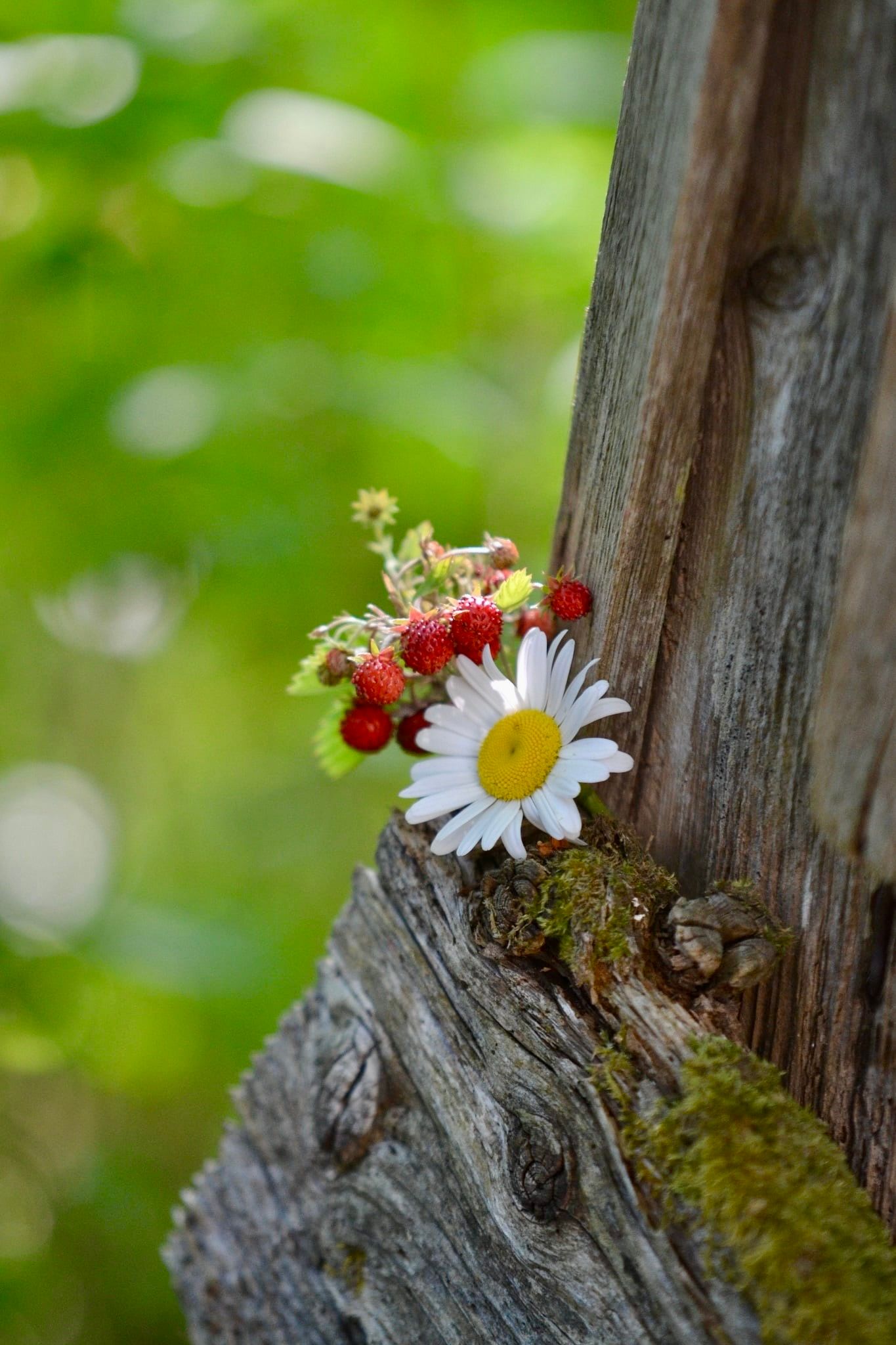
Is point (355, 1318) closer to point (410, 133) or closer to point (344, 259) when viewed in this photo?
point (344, 259)

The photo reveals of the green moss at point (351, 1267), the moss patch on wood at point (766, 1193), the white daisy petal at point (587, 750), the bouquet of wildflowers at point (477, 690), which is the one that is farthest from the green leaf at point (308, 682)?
the green moss at point (351, 1267)

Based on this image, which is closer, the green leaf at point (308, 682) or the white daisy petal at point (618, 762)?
the white daisy petal at point (618, 762)

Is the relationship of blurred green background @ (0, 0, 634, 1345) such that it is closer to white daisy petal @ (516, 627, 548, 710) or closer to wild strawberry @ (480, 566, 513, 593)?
wild strawberry @ (480, 566, 513, 593)

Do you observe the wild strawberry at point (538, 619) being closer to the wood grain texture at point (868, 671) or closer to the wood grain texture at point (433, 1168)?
the wood grain texture at point (433, 1168)

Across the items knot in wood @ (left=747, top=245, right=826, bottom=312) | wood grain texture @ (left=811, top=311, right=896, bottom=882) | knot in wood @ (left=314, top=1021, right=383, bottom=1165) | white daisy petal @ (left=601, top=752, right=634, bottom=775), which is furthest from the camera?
knot in wood @ (left=314, top=1021, right=383, bottom=1165)

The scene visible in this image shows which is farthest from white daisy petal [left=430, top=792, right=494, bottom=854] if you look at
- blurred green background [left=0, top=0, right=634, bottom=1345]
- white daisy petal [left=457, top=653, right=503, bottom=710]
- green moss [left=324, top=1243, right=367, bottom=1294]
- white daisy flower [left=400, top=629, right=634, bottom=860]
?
blurred green background [left=0, top=0, right=634, bottom=1345]

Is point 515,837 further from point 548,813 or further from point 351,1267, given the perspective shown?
point 351,1267

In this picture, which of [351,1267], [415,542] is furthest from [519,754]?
[351,1267]
